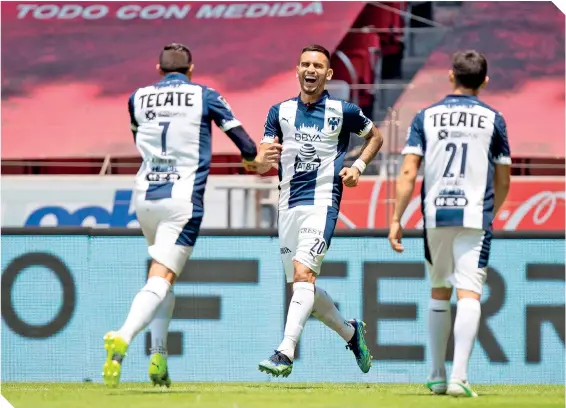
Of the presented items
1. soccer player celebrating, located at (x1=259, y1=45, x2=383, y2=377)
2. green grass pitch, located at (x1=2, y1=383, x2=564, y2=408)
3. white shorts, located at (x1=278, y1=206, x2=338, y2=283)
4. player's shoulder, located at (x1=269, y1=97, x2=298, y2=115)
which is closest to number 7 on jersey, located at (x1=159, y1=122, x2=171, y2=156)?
soccer player celebrating, located at (x1=259, y1=45, x2=383, y2=377)

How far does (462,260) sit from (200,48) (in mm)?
12840

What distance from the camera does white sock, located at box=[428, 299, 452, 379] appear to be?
7117 millimetres

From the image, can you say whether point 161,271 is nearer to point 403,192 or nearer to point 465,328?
point 403,192

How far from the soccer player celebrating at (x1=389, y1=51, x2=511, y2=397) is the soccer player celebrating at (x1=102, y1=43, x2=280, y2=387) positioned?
104 centimetres

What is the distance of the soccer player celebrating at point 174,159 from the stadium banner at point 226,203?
8.45m

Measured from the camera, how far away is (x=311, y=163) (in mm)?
7742

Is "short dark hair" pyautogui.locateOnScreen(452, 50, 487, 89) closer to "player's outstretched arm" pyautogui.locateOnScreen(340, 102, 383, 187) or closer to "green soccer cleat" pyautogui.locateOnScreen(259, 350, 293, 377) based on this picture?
"player's outstretched arm" pyautogui.locateOnScreen(340, 102, 383, 187)

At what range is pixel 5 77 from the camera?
1950 centimetres

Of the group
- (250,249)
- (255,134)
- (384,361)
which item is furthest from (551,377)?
(255,134)

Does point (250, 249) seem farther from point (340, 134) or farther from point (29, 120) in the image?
point (29, 120)

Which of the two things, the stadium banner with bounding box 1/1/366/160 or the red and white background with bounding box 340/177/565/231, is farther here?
the stadium banner with bounding box 1/1/366/160

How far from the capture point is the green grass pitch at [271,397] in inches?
253

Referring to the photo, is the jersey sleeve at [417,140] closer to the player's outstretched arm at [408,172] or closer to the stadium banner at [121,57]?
the player's outstretched arm at [408,172]

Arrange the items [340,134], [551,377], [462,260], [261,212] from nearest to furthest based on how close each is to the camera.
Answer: [462,260], [340,134], [551,377], [261,212]
